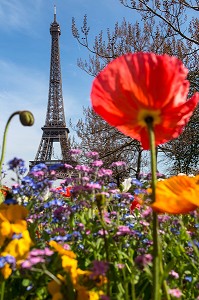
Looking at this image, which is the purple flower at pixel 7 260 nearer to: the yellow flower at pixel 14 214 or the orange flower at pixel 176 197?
the yellow flower at pixel 14 214

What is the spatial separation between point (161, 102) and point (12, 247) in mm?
532

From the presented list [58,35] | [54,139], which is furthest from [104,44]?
[58,35]

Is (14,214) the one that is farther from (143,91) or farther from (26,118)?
(143,91)

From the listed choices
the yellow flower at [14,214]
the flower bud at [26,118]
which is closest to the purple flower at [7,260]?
the yellow flower at [14,214]

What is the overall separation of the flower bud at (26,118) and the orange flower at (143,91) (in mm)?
180

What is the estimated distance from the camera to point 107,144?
18.1m

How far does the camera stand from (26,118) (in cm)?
112

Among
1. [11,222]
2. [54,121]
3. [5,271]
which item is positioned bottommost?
[5,271]

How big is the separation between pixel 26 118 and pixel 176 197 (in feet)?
1.44

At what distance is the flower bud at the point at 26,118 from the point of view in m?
1.12

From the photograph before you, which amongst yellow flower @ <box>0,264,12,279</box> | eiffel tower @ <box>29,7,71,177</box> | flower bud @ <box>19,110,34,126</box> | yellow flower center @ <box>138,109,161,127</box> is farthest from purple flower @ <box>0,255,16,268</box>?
eiffel tower @ <box>29,7,71,177</box>

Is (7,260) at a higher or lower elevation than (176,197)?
lower

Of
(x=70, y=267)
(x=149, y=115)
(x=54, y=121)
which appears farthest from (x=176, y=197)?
(x=54, y=121)

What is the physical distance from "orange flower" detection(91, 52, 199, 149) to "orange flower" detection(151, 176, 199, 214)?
6.4 inches
